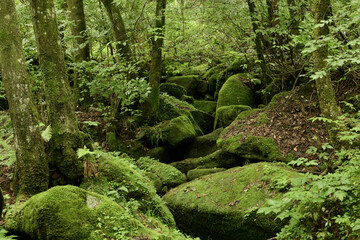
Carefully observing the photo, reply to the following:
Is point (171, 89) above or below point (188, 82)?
below

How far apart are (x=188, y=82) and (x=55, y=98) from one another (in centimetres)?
1133

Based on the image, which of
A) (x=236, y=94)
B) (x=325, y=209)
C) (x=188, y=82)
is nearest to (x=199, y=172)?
(x=325, y=209)

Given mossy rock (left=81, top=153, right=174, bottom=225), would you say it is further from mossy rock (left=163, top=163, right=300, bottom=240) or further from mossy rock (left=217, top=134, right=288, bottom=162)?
mossy rock (left=217, top=134, right=288, bottom=162)

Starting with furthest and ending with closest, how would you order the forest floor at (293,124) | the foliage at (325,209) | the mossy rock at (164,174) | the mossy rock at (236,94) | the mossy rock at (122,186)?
the mossy rock at (236,94) < the mossy rock at (164,174) < the forest floor at (293,124) < the mossy rock at (122,186) < the foliage at (325,209)

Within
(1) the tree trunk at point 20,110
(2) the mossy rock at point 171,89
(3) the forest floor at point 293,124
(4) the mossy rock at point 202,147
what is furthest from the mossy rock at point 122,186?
(2) the mossy rock at point 171,89

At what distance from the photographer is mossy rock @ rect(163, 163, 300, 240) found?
5.72 m

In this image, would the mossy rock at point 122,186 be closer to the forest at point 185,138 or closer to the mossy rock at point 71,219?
the forest at point 185,138

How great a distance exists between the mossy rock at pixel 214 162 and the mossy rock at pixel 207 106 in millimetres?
4648

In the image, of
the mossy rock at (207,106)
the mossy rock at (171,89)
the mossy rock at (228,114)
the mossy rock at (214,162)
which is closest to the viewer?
the mossy rock at (214,162)

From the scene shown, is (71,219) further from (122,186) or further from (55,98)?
(55,98)

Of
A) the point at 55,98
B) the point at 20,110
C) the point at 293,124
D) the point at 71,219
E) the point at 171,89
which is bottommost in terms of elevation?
the point at 293,124

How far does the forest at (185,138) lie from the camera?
3.75m

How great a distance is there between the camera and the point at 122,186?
200 inches

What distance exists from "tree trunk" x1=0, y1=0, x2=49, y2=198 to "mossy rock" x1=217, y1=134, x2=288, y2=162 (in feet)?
18.2
